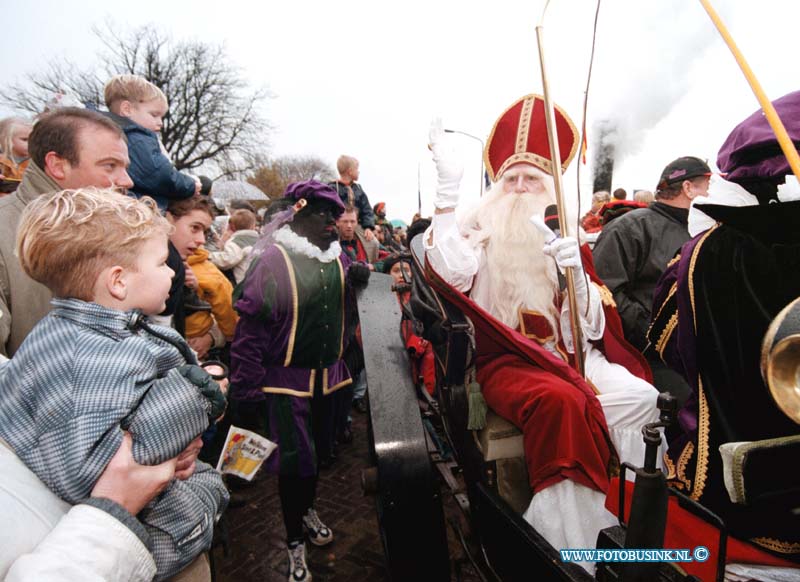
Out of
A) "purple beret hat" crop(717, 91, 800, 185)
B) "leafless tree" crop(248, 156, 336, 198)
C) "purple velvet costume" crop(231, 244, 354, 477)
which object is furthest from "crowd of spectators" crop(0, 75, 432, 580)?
"leafless tree" crop(248, 156, 336, 198)

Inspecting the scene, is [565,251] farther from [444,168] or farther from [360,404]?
[360,404]

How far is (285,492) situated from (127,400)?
68.0 inches

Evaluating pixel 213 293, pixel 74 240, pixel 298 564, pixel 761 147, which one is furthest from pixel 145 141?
pixel 761 147

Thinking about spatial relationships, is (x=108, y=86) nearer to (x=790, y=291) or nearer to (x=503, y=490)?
(x=503, y=490)

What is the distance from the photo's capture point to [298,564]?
8.00 ft

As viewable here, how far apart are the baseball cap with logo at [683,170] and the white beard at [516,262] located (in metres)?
1.21

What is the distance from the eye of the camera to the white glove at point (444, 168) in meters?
2.32

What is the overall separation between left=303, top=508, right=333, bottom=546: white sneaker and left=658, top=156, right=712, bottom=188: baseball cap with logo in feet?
11.3

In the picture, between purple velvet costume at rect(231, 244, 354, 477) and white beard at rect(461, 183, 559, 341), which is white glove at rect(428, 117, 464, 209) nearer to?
white beard at rect(461, 183, 559, 341)

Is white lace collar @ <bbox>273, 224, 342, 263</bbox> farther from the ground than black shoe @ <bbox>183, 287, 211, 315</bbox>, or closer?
farther from the ground

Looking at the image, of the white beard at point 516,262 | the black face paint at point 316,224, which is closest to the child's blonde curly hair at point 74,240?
the black face paint at point 316,224

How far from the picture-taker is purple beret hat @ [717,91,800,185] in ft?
3.80

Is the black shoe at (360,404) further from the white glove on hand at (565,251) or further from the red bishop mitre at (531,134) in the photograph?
the white glove on hand at (565,251)

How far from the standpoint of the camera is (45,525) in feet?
2.94
